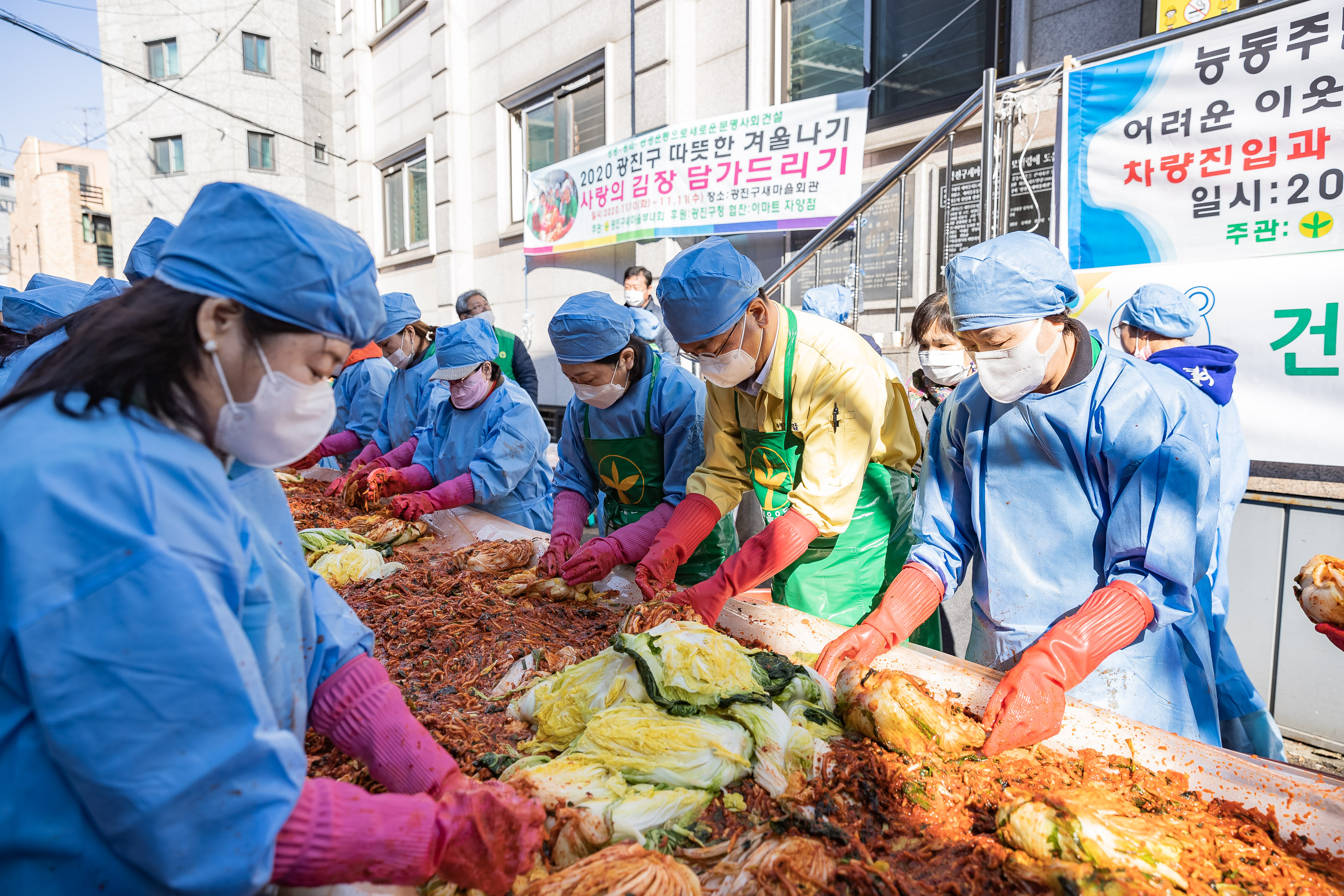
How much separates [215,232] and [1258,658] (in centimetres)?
539

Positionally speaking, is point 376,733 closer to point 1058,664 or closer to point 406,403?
point 1058,664

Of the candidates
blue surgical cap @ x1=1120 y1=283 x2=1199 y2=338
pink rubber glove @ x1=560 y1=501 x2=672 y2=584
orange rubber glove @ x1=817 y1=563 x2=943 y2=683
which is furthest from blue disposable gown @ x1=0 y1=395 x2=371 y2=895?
blue surgical cap @ x1=1120 y1=283 x2=1199 y2=338

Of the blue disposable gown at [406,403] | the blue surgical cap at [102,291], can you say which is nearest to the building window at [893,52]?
the blue disposable gown at [406,403]

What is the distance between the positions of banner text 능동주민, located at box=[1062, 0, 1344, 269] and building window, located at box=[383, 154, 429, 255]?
42.4ft

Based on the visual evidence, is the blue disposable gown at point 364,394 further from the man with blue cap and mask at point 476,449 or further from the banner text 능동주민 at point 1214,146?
the banner text 능동주민 at point 1214,146

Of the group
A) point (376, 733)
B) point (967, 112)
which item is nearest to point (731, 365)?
point (376, 733)

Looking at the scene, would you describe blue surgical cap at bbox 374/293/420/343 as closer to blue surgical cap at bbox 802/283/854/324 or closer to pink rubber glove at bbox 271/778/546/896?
blue surgical cap at bbox 802/283/854/324

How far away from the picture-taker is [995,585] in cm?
254

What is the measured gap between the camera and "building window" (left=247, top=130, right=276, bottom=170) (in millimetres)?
28500

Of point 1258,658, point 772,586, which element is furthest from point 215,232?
point 1258,658

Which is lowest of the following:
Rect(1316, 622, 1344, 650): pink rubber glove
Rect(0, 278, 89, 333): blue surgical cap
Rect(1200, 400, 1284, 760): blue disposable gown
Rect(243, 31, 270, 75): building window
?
Rect(1200, 400, 1284, 760): blue disposable gown

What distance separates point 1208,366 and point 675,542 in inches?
101

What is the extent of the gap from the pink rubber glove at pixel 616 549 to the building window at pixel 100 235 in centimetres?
5017

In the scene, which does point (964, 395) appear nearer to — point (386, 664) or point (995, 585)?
point (995, 585)
